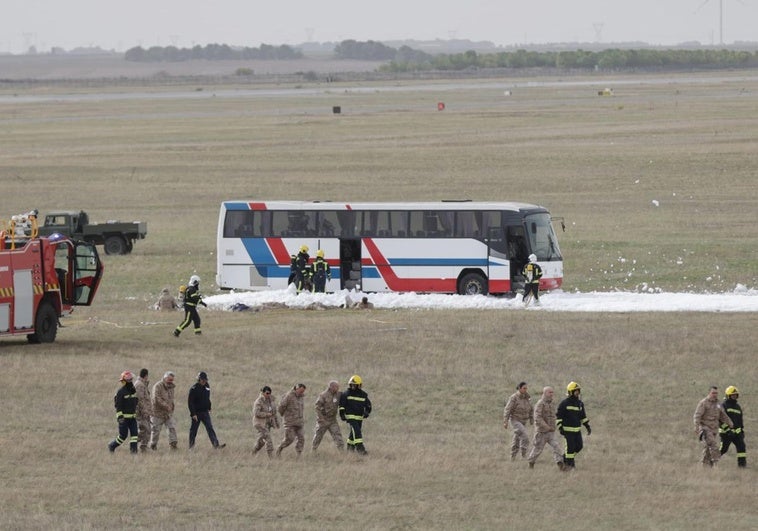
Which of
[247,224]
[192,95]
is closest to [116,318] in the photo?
[247,224]

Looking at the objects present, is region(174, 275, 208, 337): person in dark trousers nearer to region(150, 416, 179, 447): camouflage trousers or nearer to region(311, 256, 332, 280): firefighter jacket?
region(311, 256, 332, 280): firefighter jacket

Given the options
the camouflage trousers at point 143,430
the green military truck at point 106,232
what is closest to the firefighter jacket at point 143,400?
the camouflage trousers at point 143,430

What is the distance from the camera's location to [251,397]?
101ft

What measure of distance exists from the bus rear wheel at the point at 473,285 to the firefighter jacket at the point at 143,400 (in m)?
19.3

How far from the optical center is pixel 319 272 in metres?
42.9

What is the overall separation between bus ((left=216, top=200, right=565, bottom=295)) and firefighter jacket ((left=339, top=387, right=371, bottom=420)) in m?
18.5

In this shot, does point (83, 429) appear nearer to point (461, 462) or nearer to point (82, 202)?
point (461, 462)

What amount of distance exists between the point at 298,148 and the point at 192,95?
93.0 metres

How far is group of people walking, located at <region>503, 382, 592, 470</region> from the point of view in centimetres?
2448

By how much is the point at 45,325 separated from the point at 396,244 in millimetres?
12124

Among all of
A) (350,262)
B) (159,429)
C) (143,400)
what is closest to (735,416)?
(159,429)

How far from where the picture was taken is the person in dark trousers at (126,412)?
24.9 meters

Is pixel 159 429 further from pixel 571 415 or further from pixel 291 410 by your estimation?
pixel 571 415

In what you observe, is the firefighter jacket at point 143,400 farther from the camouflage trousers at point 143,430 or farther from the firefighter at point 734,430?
the firefighter at point 734,430
